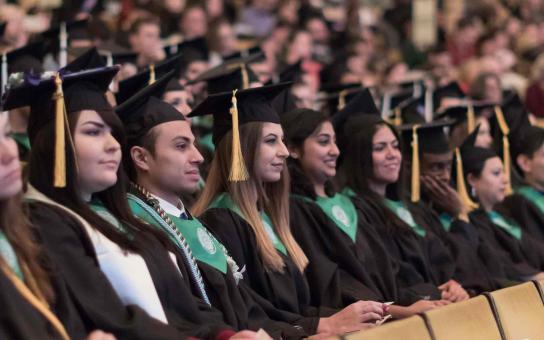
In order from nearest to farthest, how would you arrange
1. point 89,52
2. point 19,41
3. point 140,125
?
point 140,125
point 89,52
point 19,41

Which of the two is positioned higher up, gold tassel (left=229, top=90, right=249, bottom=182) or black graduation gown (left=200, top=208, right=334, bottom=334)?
gold tassel (left=229, top=90, right=249, bottom=182)

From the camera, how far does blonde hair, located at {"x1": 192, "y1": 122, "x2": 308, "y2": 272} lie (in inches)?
191

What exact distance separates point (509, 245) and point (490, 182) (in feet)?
1.29

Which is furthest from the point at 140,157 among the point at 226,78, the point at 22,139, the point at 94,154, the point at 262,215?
the point at 226,78

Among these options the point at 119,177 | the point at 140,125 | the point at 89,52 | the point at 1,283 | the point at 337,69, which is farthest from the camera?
the point at 337,69

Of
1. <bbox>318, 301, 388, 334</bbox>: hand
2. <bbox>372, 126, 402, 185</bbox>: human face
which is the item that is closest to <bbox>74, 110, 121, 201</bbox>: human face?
<bbox>318, 301, 388, 334</bbox>: hand

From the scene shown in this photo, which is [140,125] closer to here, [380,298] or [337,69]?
[380,298]

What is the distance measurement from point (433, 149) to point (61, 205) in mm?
3172

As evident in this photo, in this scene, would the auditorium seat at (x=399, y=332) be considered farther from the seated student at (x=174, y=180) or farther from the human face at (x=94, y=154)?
the human face at (x=94, y=154)

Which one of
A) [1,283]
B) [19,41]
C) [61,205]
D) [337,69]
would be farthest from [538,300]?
[337,69]

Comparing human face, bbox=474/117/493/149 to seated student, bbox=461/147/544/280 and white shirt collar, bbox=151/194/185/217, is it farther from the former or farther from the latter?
white shirt collar, bbox=151/194/185/217

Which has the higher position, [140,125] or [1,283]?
[140,125]

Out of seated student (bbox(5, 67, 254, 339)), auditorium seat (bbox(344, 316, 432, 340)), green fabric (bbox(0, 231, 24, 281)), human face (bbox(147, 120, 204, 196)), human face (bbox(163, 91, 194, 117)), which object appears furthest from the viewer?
human face (bbox(163, 91, 194, 117))

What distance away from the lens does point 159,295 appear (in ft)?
12.6
